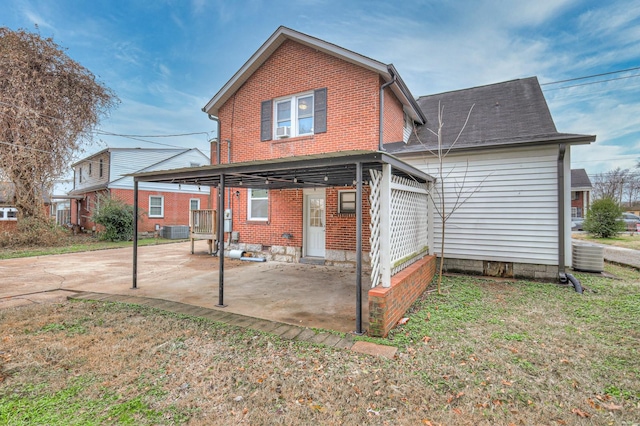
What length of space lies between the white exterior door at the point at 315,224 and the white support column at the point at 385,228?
5.15 m

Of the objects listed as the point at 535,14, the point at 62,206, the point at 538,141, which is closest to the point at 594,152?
the point at 535,14

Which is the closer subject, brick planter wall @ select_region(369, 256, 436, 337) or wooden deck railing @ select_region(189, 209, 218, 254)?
brick planter wall @ select_region(369, 256, 436, 337)

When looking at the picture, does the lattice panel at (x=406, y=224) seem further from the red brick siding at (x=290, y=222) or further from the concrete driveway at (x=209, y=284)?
the red brick siding at (x=290, y=222)

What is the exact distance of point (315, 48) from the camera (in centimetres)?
859

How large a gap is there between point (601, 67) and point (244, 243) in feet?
49.5

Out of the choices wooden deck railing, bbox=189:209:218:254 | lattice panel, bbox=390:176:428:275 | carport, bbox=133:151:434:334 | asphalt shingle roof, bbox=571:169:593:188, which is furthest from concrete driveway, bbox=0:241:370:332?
asphalt shingle roof, bbox=571:169:593:188

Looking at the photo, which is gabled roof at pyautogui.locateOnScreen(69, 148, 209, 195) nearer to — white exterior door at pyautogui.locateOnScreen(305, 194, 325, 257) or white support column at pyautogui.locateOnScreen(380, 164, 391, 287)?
white exterior door at pyautogui.locateOnScreen(305, 194, 325, 257)

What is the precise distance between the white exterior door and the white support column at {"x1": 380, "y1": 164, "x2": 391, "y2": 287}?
5.15 m

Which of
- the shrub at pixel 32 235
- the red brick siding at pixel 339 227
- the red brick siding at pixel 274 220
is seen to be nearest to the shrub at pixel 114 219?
the shrub at pixel 32 235

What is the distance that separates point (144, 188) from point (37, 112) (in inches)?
240

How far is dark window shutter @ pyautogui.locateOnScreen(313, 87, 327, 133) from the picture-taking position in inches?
334

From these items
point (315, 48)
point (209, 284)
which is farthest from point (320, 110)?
point (209, 284)

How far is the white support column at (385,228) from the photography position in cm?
385

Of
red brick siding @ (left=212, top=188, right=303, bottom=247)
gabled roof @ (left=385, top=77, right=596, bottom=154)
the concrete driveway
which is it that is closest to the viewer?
the concrete driveway
